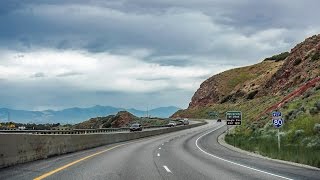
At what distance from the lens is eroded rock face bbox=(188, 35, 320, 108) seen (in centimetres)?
8412

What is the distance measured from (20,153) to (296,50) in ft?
314

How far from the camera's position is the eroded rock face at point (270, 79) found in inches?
3312

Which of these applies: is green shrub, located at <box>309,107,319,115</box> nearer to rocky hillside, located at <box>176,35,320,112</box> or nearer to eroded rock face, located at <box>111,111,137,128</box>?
rocky hillside, located at <box>176,35,320,112</box>

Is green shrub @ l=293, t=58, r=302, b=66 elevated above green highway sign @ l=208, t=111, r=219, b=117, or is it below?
above

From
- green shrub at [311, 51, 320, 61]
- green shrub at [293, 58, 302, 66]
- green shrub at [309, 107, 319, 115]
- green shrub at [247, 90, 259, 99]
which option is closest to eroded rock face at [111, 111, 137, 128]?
green shrub at [247, 90, 259, 99]

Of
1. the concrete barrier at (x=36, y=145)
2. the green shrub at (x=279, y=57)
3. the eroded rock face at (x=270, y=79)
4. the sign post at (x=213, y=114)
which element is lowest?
the concrete barrier at (x=36, y=145)

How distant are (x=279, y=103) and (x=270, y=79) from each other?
67.0 m

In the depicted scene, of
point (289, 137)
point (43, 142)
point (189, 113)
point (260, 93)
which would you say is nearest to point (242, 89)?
point (260, 93)

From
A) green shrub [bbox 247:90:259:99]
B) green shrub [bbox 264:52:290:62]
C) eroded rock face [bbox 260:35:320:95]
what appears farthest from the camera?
green shrub [bbox 264:52:290:62]

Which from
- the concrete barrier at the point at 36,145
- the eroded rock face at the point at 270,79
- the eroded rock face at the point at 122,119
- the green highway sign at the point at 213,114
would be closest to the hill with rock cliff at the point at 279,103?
the eroded rock face at the point at 270,79

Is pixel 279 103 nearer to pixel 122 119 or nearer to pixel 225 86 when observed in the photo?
pixel 122 119

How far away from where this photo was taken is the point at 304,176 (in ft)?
54.4

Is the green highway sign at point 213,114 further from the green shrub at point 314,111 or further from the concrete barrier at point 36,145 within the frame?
the concrete barrier at point 36,145

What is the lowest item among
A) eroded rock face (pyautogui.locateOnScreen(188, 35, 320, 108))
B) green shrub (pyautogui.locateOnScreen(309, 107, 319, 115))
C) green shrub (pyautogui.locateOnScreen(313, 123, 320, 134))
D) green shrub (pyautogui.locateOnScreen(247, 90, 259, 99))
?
green shrub (pyautogui.locateOnScreen(313, 123, 320, 134))
